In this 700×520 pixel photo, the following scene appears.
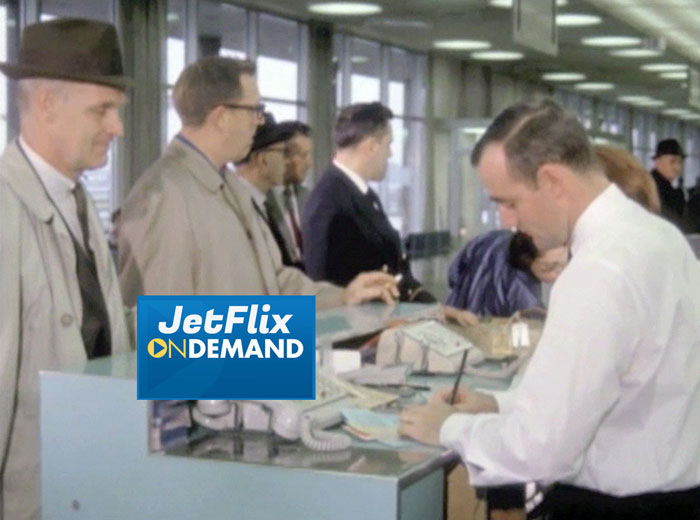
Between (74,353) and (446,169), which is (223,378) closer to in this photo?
(74,353)

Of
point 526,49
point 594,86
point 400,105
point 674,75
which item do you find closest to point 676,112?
point 594,86

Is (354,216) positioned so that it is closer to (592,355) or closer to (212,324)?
(212,324)

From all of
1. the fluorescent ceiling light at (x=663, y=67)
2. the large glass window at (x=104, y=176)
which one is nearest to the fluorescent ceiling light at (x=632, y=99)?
the fluorescent ceiling light at (x=663, y=67)

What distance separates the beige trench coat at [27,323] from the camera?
2334mm

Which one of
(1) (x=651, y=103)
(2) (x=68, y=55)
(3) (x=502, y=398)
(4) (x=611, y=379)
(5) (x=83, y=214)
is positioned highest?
(1) (x=651, y=103)

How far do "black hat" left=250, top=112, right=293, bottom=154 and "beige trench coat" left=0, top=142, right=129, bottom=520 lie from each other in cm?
221

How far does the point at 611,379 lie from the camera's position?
1887 mm

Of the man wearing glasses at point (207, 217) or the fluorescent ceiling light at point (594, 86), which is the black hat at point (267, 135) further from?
the fluorescent ceiling light at point (594, 86)

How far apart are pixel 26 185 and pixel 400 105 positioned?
1366 centimetres

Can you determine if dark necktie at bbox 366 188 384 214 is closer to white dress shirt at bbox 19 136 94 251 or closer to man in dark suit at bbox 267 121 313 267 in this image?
man in dark suit at bbox 267 121 313 267

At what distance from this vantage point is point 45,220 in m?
2.43

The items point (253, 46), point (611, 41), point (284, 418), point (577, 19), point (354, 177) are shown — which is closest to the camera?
point (284, 418)

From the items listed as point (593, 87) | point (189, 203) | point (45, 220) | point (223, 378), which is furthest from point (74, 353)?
point (593, 87)

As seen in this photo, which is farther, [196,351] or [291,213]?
[291,213]
